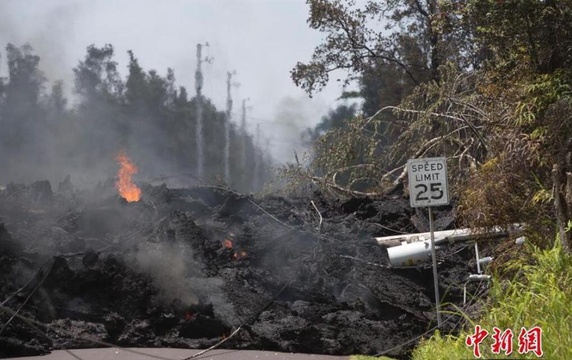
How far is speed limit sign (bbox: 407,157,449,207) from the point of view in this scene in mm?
10023

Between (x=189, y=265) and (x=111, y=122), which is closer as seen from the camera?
(x=189, y=265)

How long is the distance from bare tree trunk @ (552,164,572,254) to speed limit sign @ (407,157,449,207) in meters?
1.43

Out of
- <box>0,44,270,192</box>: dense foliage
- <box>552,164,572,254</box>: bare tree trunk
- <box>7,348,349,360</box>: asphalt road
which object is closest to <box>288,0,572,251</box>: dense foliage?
<box>552,164,572,254</box>: bare tree trunk

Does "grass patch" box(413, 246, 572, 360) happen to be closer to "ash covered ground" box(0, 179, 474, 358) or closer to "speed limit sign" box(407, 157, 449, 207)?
"speed limit sign" box(407, 157, 449, 207)

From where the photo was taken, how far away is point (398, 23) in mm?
24938

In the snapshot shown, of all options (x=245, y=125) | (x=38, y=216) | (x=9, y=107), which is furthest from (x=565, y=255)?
(x=245, y=125)

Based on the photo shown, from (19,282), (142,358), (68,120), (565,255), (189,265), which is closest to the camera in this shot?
(565,255)

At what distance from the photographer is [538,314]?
6.81 m

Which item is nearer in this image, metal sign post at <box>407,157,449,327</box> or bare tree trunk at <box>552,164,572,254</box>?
bare tree trunk at <box>552,164,572,254</box>

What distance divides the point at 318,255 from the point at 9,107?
69.8ft

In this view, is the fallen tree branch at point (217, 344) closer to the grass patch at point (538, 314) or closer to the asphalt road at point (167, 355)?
the asphalt road at point (167, 355)

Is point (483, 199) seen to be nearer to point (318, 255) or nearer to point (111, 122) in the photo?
point (318, 255)

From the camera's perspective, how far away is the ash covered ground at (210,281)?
10039 millimetres

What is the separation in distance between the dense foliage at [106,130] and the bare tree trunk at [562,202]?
1781 cm
